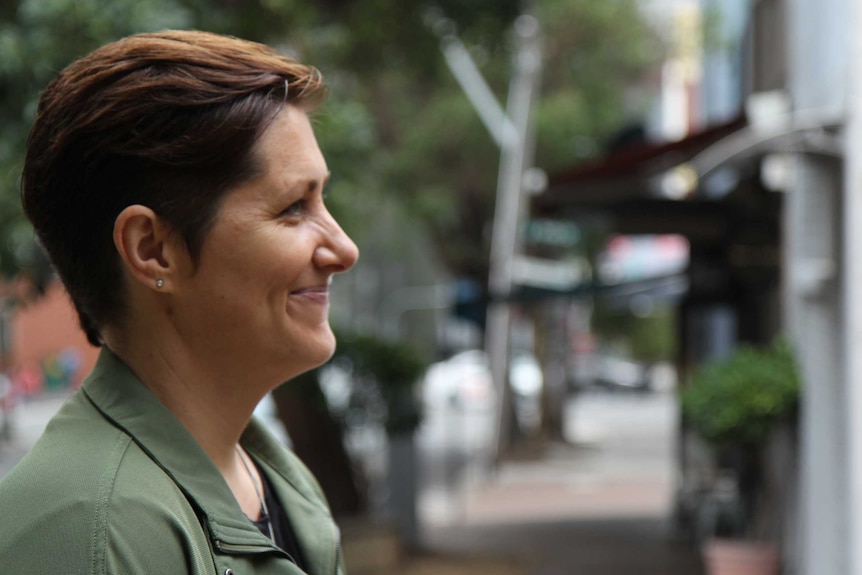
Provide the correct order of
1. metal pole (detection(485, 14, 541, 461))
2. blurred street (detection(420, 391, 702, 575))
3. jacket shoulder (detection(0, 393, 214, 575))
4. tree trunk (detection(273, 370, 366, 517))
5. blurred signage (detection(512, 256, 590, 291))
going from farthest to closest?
blurred signage (detection(512, 256, 590, 291)) < metal pole (detection(485, 14, 541, 461)) < blurred street (detection(420, 391, 702, 575)) < tree trunk (detection(273, 370, 366, 517)) < jacket shoulder (detection(0, 393, 214, 575))

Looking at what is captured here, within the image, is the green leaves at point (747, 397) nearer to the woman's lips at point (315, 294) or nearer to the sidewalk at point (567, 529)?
the sidewalk at point (567, 529)

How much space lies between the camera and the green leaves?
757 centimetres

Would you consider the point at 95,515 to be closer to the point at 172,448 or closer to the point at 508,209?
the point at 172,448

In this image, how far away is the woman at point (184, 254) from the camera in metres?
1.46

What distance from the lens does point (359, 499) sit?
11570 millimetres

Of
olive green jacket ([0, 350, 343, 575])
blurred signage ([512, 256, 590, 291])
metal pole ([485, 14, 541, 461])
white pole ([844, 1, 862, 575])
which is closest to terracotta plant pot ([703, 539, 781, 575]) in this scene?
white pole ([844, 1, 862, 575])

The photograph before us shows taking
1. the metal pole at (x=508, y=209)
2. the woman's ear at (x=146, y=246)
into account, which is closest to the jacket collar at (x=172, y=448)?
the woman's ear at (x=146, y=246)

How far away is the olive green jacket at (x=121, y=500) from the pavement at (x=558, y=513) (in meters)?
9.83

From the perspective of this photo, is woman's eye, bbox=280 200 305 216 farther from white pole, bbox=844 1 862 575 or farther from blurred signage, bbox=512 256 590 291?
blurred signage, bbox=512 256 590 291

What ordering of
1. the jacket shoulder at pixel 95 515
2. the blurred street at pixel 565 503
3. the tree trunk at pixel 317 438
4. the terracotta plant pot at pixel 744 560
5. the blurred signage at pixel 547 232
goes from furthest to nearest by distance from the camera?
the blurred signage at pixel 547 232
the blurred street at pixel 565 503
the tree trunk at pixel 317 438
the terracotta plant pot at pixel 744 560
the jacket shoulder at pixel 95 515

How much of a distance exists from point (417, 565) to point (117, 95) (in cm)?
1054

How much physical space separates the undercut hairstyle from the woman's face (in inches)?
1.0

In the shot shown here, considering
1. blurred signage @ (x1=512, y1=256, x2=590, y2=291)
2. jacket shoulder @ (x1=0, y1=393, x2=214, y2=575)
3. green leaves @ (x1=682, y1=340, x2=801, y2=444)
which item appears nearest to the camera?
jacket shoulder @ (x1=0, y1=393, x2=214, y2=575)

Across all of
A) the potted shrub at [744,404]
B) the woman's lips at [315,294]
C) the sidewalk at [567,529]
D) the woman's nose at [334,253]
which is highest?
the woman's nose at [334,253]
